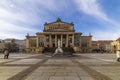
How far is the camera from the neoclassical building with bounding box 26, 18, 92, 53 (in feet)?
523

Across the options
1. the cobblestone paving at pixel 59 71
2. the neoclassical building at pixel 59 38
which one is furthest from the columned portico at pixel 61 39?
the cobblestone paving at pixel 59 71

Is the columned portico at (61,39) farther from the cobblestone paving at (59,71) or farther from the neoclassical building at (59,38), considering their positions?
the cobblestone paving at (59,71)

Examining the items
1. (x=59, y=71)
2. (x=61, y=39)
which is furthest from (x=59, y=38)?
(x=59, y=71)

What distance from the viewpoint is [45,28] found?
165125 mm

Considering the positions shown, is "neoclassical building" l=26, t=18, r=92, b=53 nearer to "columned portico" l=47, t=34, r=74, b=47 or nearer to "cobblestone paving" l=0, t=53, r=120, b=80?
"columned portico" l=47, t=34, r=74, b=47

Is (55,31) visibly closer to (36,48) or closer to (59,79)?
(36,48)

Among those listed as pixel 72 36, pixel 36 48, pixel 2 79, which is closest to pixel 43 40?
pixel 36 48

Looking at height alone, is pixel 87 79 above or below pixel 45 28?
below

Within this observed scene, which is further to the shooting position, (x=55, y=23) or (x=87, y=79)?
(x=55, y=23)

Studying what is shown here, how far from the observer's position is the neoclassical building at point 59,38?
523ft

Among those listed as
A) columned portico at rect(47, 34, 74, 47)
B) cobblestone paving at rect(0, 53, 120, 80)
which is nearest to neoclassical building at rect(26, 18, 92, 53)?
columned portico at rect(47, 34, 74, 47)

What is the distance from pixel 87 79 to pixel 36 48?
492 feet

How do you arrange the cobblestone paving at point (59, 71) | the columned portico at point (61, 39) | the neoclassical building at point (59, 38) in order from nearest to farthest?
the cobblestone paving at point (59, 71) < the neoclassical building at point (59, 38) < the columned portico at point (61, 39)

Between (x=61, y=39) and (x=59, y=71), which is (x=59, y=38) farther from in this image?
(x=59, y=71)
